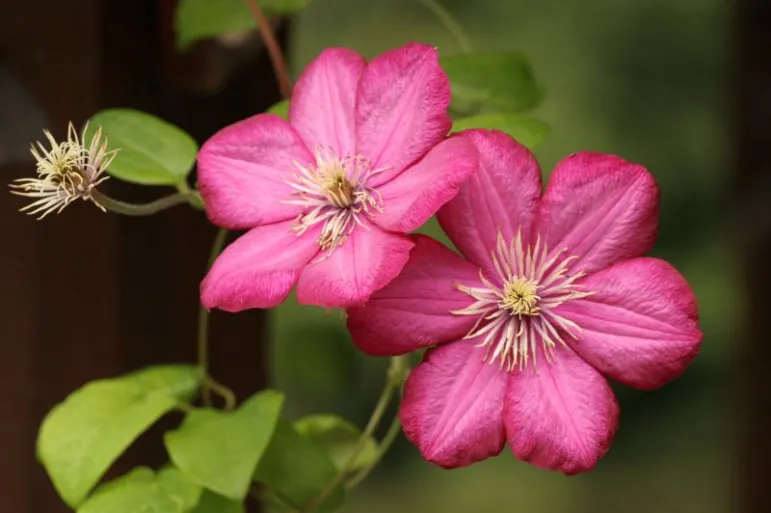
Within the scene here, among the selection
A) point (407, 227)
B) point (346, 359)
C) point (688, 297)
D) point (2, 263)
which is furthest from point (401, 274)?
point (346, 359)

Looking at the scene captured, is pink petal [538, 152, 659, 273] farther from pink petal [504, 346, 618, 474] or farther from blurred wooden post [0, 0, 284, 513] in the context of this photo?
blurred wooden post [0, 0, 284, 513]

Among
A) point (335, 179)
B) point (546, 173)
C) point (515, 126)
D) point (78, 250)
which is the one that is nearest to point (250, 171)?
point (335, 179)

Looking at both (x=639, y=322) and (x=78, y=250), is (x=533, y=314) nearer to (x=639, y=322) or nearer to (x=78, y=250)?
(x=639, y=322)

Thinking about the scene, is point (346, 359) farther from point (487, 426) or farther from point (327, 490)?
point (487, 426)

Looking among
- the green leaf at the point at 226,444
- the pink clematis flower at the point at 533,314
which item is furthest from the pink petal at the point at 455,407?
the green leaf at the point at 226,444

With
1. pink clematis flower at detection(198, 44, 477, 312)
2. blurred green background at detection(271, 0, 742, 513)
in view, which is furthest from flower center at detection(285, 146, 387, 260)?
blurred green background at detection(271, 0, 742, 513)
